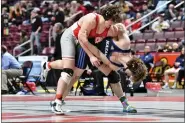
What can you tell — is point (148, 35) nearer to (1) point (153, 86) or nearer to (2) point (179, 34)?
(2) point (179, 34)

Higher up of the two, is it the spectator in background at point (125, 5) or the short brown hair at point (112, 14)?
the spectator in background at point (125, 5)

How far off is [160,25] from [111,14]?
14.3 m

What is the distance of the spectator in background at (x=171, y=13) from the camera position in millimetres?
22562

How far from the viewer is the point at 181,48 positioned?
65.0 feet

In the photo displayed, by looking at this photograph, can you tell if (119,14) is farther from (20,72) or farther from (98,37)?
(20,72)

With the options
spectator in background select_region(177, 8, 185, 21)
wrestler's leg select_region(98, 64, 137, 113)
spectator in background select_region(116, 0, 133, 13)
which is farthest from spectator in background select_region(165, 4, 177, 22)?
wrestler's leg select_region(98, 64, 137, 113)

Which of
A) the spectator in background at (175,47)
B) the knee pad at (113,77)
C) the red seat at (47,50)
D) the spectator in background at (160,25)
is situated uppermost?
the spectator in background at (160,25)

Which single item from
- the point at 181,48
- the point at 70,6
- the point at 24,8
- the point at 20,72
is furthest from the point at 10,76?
the point at 24,8

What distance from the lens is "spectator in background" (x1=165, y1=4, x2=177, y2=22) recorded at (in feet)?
74.0

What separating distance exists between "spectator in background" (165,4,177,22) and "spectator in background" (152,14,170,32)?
0.70 ft

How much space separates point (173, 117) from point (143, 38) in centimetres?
1541

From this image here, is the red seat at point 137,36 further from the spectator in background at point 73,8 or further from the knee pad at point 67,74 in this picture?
→ the knee pad at point 67,74

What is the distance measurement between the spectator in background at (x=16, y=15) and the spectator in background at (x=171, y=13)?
8425mm

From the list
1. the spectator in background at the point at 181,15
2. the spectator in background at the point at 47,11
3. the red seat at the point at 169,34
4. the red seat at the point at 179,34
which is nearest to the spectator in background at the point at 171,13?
the spectator in background at the point at 181,15
